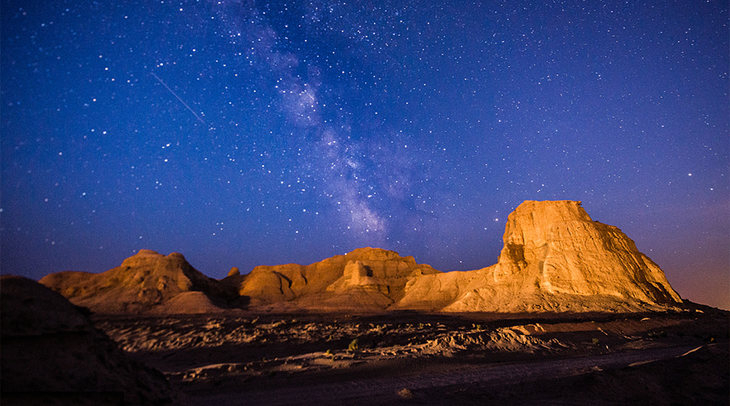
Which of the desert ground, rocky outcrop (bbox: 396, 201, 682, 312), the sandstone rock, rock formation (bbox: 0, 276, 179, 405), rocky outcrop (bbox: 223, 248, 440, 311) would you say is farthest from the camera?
the sandstone rock

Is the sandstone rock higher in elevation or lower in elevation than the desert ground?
higher

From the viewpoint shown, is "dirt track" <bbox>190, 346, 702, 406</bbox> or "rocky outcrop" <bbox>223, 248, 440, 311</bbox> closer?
"dirt track" <bbox>190, 346, 702, 406</bbox>

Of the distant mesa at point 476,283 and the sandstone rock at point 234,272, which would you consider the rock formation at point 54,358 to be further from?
the sandstone rock at point 234,272

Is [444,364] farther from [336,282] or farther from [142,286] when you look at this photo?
[336,282]

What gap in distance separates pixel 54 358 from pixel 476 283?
53.0 metres

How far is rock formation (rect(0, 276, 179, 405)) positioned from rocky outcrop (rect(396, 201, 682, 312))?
129 ft

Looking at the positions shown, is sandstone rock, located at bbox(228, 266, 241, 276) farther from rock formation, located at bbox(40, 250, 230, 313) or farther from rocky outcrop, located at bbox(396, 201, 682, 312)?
rocky outcrop, located at bbox(396, 201, 682, 312)

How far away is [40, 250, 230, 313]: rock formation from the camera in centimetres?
4812

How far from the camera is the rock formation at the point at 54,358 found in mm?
3635

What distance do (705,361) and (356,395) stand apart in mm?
9935

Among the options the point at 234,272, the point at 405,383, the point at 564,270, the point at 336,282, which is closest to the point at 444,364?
the point at 405,383

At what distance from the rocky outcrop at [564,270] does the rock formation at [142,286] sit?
45.1 metres

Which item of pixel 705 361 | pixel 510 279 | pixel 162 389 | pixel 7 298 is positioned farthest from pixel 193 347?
pixel 510 279

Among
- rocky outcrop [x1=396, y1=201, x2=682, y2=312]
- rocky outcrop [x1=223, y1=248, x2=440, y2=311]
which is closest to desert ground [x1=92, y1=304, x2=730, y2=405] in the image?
rocky outcrop [x1=396, y1=201, x2=682, y2=312]
